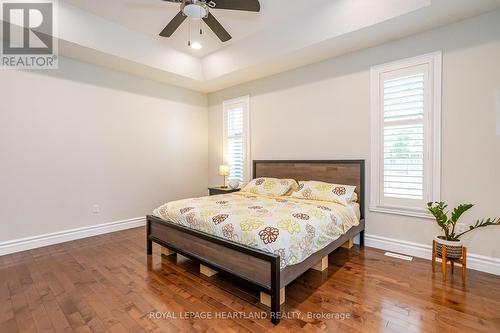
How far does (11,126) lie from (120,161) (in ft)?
4.85

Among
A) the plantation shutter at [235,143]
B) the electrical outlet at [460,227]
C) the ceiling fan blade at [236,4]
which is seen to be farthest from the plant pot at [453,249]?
the plantation shutter at [235,143]

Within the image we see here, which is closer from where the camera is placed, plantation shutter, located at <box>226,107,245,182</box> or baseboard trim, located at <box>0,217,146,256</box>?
baseboard trim, located at <box>0,217,146,256</box>

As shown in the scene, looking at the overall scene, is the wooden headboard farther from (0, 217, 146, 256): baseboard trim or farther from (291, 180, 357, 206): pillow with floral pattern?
(0, 217, 146, 256): baseboard trim

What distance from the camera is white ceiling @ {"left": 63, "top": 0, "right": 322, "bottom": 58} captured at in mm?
3225

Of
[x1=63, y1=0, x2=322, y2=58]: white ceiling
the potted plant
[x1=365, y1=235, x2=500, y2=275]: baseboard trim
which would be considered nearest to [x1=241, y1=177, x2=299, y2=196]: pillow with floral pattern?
[x1=365, y1=235, x2=500, y2=275]: baseboard trim

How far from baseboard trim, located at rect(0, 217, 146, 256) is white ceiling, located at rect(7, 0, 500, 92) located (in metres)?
2.66

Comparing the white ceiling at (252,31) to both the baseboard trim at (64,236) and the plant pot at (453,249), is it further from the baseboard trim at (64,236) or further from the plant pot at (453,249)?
Answer: the baseboard trim at (64,236)

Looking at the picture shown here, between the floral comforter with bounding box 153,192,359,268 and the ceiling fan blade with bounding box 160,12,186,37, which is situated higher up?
the ceiling fan blade with bounding box 160,12,186,37

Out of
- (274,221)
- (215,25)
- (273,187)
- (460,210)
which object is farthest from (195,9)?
(460,210)

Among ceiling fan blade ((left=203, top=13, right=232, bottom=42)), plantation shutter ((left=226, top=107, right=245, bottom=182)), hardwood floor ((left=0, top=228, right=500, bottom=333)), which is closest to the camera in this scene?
hardwood floor ((left=0, top=228, right=500, bottom=333))

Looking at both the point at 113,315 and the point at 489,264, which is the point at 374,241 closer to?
the point at 489,264

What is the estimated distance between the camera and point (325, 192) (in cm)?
346

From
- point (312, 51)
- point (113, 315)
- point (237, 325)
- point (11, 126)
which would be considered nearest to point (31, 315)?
point (113, 315)

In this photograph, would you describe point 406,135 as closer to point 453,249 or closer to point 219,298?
point 453,249
